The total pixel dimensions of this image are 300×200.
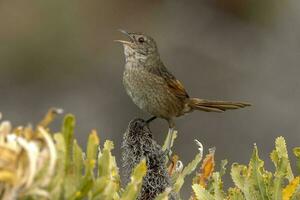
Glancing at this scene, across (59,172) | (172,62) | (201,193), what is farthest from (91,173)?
(172,62)

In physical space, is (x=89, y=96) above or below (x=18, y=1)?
below

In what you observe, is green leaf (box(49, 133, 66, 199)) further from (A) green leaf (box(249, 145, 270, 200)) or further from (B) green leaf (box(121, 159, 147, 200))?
(A) green leaf (box(249, 145, 270, 200))

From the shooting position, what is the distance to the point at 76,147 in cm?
259

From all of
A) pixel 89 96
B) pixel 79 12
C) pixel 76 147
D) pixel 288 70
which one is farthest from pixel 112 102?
pixel 76 147

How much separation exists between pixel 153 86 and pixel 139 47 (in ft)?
1.16

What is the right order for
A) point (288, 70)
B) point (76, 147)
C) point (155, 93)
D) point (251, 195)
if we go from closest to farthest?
1. point (76, 147)
2. point (251, 195)
3. point (155, 93)
4. point (288, 70)

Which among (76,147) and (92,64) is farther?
(92,64)

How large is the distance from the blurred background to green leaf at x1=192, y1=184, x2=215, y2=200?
27.9 ft

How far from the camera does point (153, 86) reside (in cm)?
646

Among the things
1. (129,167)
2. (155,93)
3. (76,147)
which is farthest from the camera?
(155,93)

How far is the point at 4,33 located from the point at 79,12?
125cm

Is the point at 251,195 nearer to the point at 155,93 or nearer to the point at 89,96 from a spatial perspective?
the point at 155,93

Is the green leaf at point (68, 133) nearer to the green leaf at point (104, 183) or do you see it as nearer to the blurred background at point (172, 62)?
the green leaf at point (104, 183)

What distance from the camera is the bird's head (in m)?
6.66
